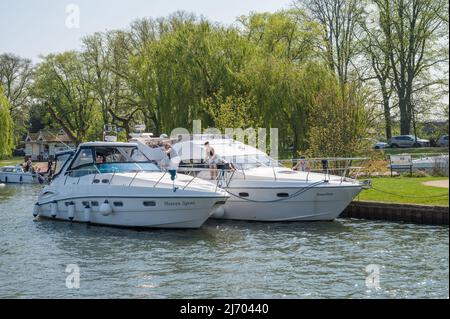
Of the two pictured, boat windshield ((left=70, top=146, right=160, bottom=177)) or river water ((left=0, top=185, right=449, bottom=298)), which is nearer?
river water ((left=0, top=185, right=449, bottom=298))

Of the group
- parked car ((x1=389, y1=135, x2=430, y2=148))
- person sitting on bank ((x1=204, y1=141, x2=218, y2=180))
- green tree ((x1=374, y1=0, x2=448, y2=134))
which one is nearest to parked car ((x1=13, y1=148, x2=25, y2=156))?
parked car ((x1=389, y1=135, x2=430, y2=148))

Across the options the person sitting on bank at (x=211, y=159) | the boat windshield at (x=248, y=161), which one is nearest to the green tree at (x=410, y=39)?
the boat windshield at (x=248, y=161)

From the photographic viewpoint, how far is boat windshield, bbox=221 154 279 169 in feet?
90.4

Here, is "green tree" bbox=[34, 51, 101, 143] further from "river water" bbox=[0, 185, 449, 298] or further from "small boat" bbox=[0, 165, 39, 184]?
"river water" bbox=[0, 185, 449, 298]

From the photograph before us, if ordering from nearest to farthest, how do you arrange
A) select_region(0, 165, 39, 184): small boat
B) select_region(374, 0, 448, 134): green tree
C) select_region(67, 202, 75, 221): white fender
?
select_region(67, 202, 75, 221): white fender
select_region(0, 165, 39, 184): small boat
select_region(374, 0, 448, 134): green tree

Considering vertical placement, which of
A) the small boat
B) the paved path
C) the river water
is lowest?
the river water

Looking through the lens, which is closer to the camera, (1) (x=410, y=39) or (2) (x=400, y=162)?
(2) (x=400, y=162)

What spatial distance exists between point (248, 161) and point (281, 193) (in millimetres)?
3260

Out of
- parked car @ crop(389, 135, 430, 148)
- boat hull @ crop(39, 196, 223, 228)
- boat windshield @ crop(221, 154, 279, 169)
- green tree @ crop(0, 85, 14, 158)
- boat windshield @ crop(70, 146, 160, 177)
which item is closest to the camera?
boat hull @ crop(39, 196, 223, 228)

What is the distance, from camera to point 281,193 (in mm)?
25047

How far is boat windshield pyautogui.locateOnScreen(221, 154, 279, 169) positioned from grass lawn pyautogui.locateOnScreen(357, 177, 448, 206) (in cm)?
409

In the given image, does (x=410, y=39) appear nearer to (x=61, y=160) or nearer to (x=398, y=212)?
(x=398, y=212)

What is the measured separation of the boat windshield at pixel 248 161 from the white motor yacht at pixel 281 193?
5 centimetres

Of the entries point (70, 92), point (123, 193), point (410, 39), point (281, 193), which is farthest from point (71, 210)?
point (70, 92)
